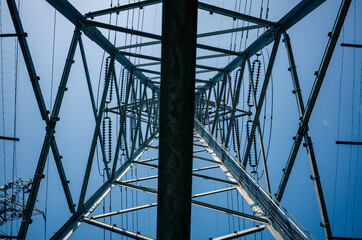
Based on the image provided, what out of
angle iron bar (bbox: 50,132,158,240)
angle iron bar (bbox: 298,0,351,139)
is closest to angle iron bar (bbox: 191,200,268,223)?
angle iron bar (bbox: 298,0,351,139)

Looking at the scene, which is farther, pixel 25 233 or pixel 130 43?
pixel 130 43

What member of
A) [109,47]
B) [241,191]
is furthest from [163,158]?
[109,47]

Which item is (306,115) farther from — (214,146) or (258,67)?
(214,146)

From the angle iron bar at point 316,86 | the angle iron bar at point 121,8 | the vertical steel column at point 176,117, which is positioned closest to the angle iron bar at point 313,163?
the angle iron bar at point 316,86

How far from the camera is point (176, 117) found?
334cm

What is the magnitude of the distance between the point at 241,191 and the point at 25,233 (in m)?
6.33

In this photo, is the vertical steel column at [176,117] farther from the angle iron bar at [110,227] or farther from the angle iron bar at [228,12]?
the angle iron bar at [228,12]

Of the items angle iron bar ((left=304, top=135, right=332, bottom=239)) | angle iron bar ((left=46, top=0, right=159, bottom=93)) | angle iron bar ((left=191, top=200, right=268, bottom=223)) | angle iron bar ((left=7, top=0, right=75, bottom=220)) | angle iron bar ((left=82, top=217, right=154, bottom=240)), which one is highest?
angle iron bar ((left=46, top=0, right=159, bottom=93))

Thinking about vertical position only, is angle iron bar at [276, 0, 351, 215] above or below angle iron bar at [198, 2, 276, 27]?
below

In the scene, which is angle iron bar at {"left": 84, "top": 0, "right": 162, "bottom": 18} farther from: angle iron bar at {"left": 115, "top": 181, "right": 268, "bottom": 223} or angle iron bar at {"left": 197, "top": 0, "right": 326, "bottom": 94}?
angle iron bar at {"left": 115, "top": 181, "right": 268, "bottom": 223}

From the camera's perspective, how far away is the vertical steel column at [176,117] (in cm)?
329

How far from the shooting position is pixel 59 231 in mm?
6684

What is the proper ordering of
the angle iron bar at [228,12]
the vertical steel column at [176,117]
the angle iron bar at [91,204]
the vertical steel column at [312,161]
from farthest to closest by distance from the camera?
1. the angle iron bar at [228,12]
2. the angle iron bar at [91,204]
3. the vertical steel column at [312,161]
4. the vertical steel column at [176,117]

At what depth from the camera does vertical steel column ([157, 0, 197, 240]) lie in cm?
329
